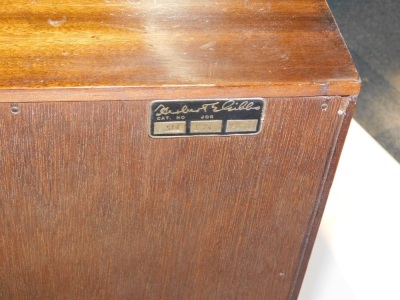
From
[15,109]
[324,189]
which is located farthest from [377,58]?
[15,109]

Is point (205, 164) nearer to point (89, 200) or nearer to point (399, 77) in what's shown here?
point (89, 200)

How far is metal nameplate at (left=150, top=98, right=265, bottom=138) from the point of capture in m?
0.83

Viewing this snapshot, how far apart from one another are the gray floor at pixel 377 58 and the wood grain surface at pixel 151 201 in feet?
2.41

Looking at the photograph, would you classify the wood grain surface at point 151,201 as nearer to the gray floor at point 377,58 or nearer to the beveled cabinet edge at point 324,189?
the beveled cabinet edge at point 324,189

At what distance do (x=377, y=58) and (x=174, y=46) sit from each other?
3.81ft

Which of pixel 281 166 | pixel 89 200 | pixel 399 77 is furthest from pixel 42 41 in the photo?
pixel 399 77

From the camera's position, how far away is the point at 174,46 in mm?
867

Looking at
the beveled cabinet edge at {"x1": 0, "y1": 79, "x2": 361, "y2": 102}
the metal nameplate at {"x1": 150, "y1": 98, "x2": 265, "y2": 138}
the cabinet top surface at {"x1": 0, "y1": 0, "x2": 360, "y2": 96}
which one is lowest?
the metal nameplate at {"x1": 150, "y1": 98, "x2": 265, "y2": 138}

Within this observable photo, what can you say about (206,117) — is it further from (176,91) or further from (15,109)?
(15,109)

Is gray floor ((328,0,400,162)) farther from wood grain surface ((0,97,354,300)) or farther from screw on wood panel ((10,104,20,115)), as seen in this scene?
screw on wood panel ((10,104,20,115))

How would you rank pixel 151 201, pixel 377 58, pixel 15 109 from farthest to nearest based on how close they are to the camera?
1. pixel 377 58
2. pixel 151 201
3. pixel 15 109

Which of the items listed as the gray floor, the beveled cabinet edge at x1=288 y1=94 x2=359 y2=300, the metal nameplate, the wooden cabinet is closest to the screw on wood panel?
the wooden cabinet

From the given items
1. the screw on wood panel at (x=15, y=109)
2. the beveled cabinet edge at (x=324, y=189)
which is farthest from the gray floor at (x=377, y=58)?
the screw on wood panel at (x=15, y=109)

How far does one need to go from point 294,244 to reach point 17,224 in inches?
14.1
